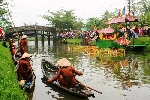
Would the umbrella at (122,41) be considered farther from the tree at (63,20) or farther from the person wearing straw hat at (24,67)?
the tree at (63,20)

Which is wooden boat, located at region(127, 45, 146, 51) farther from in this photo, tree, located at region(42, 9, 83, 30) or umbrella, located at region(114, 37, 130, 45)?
tree, located at region(42, 9, 83, 30)

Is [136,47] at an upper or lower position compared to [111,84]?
upper

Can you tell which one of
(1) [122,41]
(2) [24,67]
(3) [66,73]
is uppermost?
(1) [122,41]

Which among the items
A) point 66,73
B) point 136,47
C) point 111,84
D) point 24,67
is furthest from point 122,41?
A: point 66,73

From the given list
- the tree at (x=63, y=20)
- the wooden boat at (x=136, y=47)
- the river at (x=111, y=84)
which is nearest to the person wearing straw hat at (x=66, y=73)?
the river at (x=111, y=84)

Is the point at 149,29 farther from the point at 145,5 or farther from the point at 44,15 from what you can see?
the point at 44,15

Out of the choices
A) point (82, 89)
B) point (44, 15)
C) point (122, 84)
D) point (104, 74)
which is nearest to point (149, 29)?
point (104, 74)

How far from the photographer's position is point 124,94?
37.4 feet

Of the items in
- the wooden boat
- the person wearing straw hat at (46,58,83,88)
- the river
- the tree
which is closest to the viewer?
the person wearing straw hat at (46,58,83,88)

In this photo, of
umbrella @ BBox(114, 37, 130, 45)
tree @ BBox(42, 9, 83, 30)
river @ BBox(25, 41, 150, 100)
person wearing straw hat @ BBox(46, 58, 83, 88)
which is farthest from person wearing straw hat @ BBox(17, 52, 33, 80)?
tree @ BBox(42, 9, 83, 30)

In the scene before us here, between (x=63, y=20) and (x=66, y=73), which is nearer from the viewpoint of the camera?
(x=66, y=73)

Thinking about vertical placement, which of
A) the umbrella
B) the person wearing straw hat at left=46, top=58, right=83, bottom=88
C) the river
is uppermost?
the umbrella

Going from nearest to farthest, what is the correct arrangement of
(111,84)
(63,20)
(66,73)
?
(66,73) → (111,84) → (63,20)

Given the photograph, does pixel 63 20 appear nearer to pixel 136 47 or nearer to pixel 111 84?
pixel 136 47
